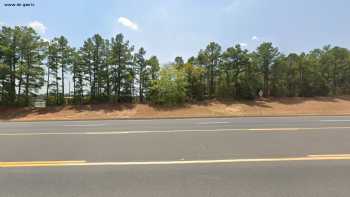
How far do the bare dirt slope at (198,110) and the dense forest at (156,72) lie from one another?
9.62ft

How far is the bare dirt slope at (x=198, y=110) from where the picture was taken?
3659 centimetres

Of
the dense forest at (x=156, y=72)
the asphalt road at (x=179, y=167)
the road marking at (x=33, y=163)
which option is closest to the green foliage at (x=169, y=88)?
the dense forest at (x=156, y=72)

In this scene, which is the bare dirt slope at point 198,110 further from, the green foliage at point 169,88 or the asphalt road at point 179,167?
the asphalt road at point 179,167

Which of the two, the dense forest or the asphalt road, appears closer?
the asphalt road

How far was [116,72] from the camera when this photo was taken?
45.0 metres

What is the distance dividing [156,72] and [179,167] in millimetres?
41738

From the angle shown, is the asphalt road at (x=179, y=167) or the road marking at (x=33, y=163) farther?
the road marking at (x=33, y=163)

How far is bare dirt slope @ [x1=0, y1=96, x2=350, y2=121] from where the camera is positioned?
36.6 metres

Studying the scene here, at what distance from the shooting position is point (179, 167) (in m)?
5.93

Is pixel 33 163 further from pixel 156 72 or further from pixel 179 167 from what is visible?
pixel 156 72

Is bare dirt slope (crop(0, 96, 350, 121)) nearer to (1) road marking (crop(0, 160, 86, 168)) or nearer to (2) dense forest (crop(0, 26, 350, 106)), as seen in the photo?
(2) dense forest (crop(0, 26, 350, 106))

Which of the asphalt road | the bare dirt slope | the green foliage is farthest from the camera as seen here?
the green foliage

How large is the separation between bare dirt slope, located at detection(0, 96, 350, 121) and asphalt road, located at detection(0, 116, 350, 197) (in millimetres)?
26530

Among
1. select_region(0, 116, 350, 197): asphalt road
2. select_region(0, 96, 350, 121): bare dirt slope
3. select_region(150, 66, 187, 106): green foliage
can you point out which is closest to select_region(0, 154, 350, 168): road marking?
select_region(0, 116, 350, 197): asphalt road
